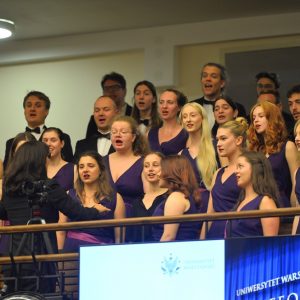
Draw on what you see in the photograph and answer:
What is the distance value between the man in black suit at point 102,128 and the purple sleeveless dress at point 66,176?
1.58 feet

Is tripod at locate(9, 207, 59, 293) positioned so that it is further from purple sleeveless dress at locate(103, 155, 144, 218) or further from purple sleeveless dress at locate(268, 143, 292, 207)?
purple sleeveless dress at locate(268, 143, 292, 207)

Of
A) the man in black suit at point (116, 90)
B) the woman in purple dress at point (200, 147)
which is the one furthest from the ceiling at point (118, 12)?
the woman in purple dress at point (200, 147)

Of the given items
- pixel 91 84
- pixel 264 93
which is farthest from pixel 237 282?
pixel 91 84

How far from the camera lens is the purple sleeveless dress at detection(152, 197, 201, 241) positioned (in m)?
5.95

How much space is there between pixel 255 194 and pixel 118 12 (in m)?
4.47

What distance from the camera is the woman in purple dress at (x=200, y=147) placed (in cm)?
677

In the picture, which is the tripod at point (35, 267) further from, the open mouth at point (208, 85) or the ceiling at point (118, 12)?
the ceiling at point (118, 12)

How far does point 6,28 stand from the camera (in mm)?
10055

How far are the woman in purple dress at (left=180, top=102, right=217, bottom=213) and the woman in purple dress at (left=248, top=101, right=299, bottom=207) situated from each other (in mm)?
335

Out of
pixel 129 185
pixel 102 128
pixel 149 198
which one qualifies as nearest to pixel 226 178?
pixel 149 198

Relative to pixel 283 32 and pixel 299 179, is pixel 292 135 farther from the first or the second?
pixel 283 32

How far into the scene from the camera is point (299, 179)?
6.17m

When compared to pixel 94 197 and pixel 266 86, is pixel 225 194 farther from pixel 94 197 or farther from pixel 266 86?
pixel 266 86

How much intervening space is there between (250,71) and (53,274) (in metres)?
5.01
